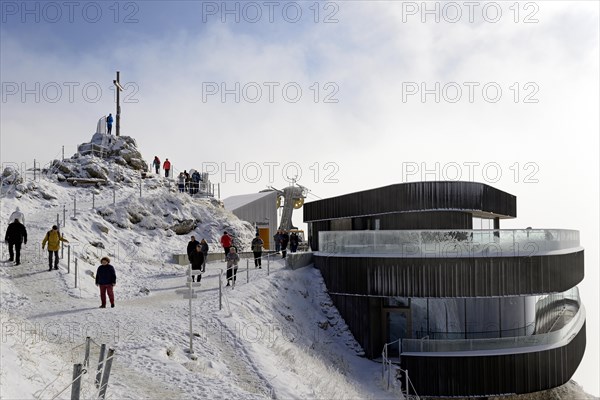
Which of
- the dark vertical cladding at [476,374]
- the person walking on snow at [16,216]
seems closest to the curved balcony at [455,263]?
the dark vertical cladding at [476,374]

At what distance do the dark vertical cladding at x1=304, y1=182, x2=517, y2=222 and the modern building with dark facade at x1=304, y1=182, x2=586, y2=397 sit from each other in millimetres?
3957

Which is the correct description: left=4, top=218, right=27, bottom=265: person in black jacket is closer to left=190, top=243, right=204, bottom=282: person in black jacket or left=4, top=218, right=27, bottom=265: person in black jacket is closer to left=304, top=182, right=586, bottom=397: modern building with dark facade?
left=190, top=243, right=204, bottom=282: person in black jacket

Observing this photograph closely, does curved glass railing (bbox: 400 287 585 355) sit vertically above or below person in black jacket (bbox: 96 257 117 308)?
below

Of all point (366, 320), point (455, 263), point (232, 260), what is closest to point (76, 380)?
point (232, 260)

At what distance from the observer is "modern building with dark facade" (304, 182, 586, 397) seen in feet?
68.4

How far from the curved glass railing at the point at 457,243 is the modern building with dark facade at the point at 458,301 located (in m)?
0.04

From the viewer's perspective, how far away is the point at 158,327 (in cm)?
1576

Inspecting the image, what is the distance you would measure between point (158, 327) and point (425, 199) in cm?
1451

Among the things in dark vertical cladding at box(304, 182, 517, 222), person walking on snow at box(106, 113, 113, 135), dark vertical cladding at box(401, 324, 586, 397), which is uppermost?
person walking on snow at box(106, 113, 113, 135)

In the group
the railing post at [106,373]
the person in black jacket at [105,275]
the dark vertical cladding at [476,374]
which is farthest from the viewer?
the dark vertical cladding at [476,374]

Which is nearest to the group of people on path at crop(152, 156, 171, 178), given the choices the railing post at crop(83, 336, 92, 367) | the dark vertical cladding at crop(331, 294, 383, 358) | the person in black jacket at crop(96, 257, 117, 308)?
the dark vertical cladding at crop(331, 294, 383, 358)

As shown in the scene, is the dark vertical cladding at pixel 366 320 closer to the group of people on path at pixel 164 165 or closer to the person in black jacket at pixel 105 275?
the person in black jacket at pixel 105 275

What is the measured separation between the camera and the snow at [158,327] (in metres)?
12.6

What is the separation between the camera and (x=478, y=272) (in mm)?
21375
